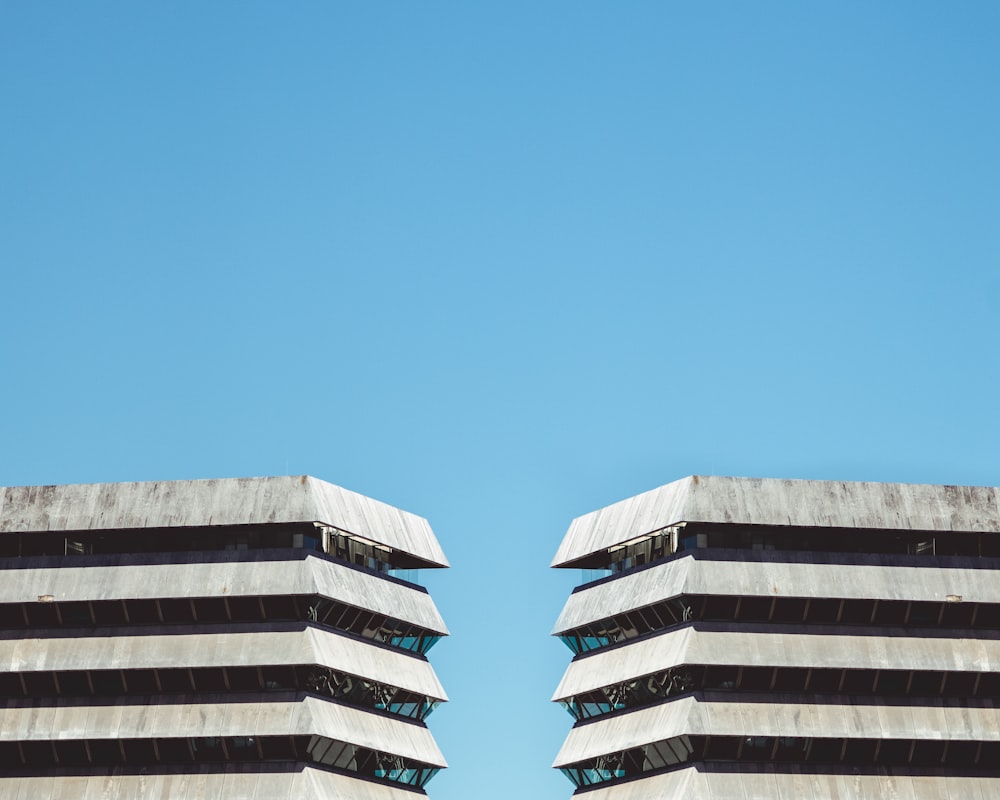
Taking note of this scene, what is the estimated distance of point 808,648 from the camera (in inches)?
5472

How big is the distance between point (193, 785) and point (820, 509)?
145 ft

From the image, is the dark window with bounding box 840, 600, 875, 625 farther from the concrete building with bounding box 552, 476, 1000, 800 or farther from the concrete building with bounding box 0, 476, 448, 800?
the concrete building with bounding box 0, 476, 448, 800

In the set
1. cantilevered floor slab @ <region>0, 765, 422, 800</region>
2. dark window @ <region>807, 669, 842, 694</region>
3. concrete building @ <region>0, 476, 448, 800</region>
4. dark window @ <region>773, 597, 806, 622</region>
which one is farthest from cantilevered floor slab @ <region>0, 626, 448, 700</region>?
dark window @ <region>807, 669, 842, 694</region>

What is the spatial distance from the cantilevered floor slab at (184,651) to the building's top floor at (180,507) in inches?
288

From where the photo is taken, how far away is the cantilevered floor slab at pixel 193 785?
136 meters

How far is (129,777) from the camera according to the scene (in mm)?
138250

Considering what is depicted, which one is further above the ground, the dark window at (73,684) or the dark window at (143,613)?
the dark window at (143,613)

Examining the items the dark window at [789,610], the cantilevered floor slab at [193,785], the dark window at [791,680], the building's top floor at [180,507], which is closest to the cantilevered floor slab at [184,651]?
the cantilevered floor slab at [193,785]

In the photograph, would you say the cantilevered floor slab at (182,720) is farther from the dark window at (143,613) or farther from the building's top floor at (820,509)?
the building's top floor at (820,509)

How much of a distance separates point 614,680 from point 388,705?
15.8m

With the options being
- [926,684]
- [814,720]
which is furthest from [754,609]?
[926,684]

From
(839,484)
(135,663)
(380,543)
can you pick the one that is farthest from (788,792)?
(135,663)

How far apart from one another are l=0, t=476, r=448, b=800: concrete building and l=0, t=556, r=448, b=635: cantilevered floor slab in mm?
130

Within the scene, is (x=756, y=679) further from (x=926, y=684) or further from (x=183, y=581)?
(x=183, y=581)
